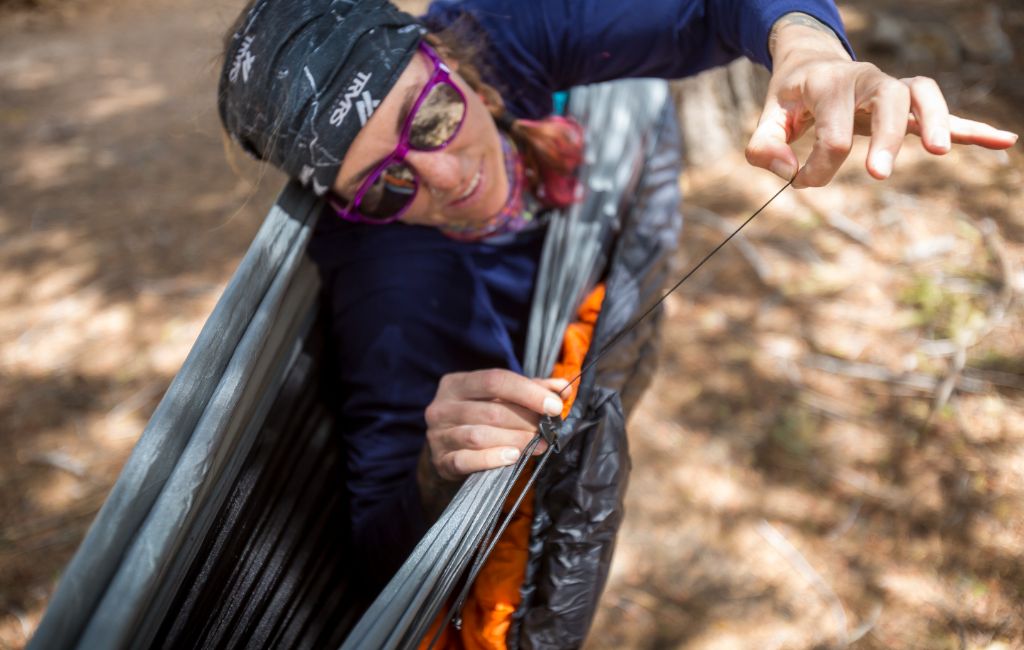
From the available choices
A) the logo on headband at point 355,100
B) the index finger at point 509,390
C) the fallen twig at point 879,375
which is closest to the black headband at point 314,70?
the logo on headband at point 355,100

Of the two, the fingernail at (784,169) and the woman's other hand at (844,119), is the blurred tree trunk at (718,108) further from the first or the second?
the fingernail at (784,169)

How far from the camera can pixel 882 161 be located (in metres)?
0.65

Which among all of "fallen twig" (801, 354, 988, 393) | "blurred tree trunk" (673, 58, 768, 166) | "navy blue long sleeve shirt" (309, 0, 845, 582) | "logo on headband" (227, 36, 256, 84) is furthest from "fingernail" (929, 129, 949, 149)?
"blurred tree trunk" (673, 58, 768, 166)

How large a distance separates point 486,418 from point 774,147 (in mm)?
474

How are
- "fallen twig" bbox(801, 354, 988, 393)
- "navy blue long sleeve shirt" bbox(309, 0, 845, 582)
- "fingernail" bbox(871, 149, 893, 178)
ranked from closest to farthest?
1. "fingernail" bbox(871, 149, 893, 178)
2. "navy blue long sleeve shirt" bbox(309, 0, 845, 582)
3. "fallen twig" bbox(801, 354, 988, 393)

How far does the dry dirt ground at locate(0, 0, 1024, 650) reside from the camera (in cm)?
151

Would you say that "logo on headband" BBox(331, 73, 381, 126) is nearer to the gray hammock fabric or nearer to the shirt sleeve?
the gray hammock fabric

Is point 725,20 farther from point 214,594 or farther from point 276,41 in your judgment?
point 214,594

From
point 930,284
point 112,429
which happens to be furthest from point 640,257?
point 112,429

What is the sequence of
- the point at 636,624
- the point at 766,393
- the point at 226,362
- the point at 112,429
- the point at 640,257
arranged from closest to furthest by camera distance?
the point at 226,362 < the point at 640,257 < the point at 636,624 < the point at 766,393 < the point at 112,429

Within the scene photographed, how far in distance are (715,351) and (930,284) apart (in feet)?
1.96

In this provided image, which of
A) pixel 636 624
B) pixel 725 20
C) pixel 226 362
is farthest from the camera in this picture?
pixel 636 624

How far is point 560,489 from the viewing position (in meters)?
1.00

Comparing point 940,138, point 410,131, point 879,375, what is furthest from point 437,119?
point 879,375
